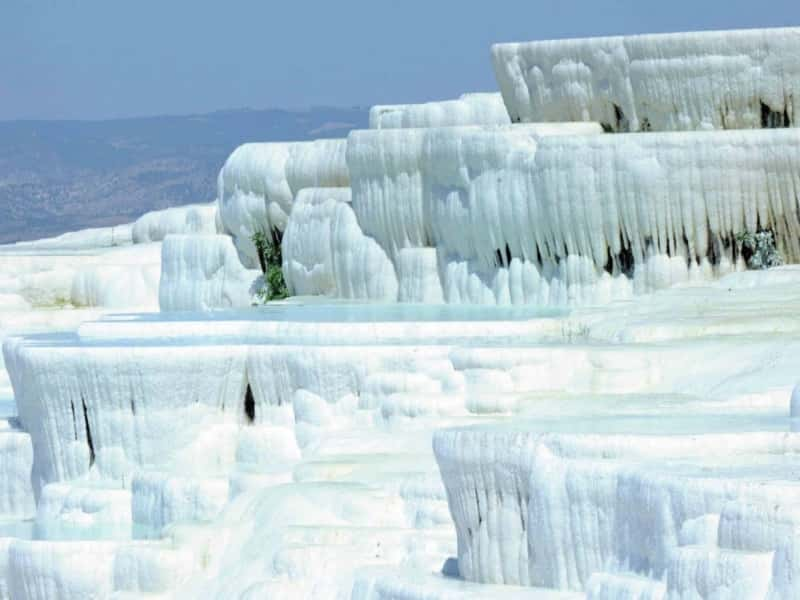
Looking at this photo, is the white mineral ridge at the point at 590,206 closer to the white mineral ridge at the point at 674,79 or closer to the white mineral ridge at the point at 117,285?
the white mineral ridge at the point at 674,79

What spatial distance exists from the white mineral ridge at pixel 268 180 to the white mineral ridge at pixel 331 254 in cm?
71

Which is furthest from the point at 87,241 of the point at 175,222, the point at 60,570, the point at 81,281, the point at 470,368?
the point at 60,570

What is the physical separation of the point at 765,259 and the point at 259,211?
9.40 metres

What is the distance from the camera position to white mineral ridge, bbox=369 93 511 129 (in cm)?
4041

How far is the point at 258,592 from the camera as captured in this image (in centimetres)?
2305

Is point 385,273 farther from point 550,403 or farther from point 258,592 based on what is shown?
point 258,592

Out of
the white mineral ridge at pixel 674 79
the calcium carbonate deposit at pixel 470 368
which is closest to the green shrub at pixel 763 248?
the calcium carbonate deposit at pixel 470 368

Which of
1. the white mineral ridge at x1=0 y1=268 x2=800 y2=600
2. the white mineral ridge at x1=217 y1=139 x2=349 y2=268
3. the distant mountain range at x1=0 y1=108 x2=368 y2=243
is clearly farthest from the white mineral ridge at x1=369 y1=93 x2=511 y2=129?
the distant mountain range at x1=0 y1=108 x2=368 y2=243

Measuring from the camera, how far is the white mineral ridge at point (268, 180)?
3888 centimetres

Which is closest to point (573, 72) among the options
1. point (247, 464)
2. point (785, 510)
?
point (247, 464)

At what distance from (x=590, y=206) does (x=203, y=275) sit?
8781 mm

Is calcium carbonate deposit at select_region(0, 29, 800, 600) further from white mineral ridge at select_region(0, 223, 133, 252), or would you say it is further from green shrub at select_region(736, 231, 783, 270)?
white mineral ridge at select_region(0, 223, 133, 252)

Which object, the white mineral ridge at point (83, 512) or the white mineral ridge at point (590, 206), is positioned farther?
the white mineral ridge at point (590, 206)

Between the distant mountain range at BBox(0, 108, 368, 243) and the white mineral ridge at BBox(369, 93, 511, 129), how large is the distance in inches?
3854
